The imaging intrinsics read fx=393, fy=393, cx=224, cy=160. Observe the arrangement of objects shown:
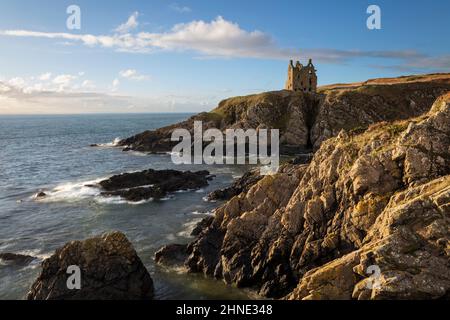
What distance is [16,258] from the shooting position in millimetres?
38094

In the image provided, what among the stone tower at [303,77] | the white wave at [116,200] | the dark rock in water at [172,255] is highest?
the stone tower at [303,77]

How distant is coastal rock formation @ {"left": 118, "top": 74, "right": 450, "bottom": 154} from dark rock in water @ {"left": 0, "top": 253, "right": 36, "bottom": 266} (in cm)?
7347

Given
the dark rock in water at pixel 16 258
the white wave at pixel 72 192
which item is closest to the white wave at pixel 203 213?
the white wave at pixel 72 192

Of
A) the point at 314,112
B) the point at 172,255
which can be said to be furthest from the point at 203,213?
the point at 314,112

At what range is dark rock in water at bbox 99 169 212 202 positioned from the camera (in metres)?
60.7

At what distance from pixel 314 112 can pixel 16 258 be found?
95.6 meters

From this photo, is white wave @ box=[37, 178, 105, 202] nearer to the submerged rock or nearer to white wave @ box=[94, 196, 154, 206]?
the submerged rock

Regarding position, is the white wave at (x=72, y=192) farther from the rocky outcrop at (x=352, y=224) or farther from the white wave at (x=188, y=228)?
the rocky outcrop at (x=352, y=224)

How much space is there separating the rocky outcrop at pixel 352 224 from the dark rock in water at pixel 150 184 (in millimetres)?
24873

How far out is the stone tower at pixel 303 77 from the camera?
129125 mm

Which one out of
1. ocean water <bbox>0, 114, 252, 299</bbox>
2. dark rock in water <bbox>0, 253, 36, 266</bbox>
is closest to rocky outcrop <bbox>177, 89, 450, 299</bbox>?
ocean water <bbox>0, 114, 252, 299</bbox>

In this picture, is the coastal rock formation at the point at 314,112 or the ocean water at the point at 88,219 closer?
the ocean water at the point at 88,219

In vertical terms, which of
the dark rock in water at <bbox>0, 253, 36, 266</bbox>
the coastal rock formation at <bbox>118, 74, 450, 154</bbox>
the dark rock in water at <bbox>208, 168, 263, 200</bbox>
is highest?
the coastal rock formation at <bbox>118, 74, 450, 154</bbox>
